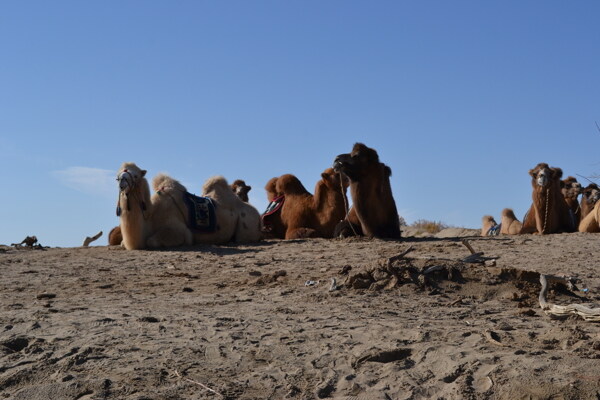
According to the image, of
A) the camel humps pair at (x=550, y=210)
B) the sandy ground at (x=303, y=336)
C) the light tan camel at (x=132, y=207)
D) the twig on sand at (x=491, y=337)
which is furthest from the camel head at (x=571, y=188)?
the twig on sand at (x=491, y=337)

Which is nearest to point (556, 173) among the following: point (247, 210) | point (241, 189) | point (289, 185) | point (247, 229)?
point (289, 185)

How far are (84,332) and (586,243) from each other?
26.0 ft

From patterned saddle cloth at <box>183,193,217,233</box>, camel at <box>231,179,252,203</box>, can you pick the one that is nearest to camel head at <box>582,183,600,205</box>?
camel at <box>231,179,252,203</box>

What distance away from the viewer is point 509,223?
20.5m

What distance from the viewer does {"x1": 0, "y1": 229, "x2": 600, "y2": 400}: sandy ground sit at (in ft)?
17.6

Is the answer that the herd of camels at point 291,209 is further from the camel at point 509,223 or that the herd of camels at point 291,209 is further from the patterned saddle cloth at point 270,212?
the camel at point 509,223

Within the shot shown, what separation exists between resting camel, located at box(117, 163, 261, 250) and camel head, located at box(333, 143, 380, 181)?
76.7 inches

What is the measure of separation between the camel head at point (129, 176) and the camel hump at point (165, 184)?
76 cm

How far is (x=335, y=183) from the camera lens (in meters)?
17.2

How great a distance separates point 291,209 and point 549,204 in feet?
15.4

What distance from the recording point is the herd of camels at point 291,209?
1399 cm

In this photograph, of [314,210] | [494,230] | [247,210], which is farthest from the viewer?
[494,230]

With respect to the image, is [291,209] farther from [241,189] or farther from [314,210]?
[241,189]

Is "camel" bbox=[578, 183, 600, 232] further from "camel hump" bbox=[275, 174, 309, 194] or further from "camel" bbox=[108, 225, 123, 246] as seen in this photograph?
"camel" bbox=[108, 225, 123, 246]
